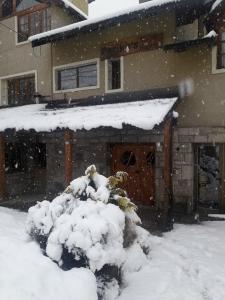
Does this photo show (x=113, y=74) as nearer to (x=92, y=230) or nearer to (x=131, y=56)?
(x=131, y=56)

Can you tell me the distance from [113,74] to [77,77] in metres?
1.47

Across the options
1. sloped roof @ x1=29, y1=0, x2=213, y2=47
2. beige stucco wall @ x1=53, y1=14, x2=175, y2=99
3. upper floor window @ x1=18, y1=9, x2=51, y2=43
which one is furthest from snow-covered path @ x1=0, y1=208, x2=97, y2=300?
upper floor window @ x1=18, y1=9, x2=51, y2=43

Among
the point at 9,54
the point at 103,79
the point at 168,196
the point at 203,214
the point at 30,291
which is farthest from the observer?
the point at 9,54

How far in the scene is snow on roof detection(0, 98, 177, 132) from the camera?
7.72 meters

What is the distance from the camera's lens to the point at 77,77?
471 inches

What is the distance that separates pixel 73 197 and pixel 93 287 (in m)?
1.75

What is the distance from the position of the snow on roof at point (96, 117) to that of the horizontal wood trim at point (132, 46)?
Result: 6.27 ft

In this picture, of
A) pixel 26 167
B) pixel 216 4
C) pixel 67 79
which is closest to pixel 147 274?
pixel 216 4

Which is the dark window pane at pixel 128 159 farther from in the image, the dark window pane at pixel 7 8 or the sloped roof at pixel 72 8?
the dark window pane at pixel 7 8

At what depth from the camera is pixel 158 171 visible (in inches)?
403

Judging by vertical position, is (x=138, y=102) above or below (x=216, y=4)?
below

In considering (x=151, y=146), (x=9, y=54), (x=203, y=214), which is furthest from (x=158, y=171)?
(x=9, y=54)

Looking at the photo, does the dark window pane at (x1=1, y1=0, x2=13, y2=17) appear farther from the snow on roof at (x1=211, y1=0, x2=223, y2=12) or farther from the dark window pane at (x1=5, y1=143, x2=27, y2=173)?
the snow on roof at (x1=211, y1=0, x2=223, y2=12)

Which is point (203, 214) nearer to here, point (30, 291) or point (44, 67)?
point (30, 291)
